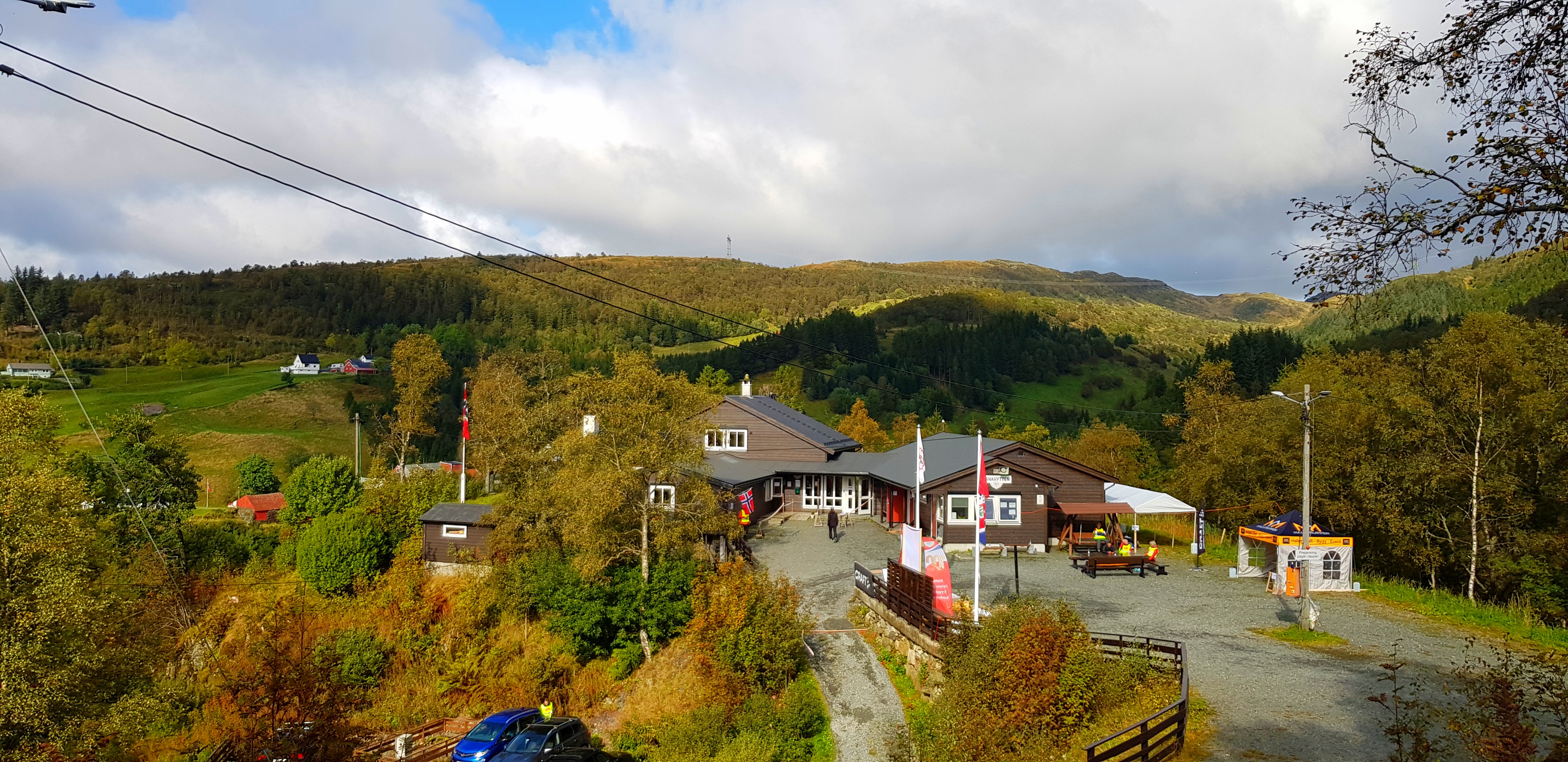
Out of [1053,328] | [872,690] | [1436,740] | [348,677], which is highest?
[1053,328]

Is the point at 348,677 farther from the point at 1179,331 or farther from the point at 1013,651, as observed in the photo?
the point at 1179,331

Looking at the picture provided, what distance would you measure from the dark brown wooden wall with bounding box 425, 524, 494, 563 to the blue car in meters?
10.7

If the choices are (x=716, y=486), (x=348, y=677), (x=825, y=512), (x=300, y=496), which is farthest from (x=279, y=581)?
(x=825, y=512)

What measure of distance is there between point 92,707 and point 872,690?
1927 centimetres

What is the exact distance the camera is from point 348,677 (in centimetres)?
2766

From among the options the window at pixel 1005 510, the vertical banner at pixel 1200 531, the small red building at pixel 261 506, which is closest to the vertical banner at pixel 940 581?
the window at pixel 1005 510

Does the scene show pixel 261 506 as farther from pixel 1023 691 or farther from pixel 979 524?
pixel 1023 691

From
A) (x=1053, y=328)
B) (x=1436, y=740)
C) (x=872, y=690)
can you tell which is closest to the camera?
(x=1436, y=740)

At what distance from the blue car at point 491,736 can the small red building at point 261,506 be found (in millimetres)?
34642

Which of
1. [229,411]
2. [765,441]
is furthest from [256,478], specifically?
[229,411]

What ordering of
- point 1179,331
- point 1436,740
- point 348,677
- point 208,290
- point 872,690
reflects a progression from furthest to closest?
point 1179,331 → point 208,290 → point 348,677 → point 872,690 → point 1436,740

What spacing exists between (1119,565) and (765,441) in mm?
21440

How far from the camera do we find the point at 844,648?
75.7 ft

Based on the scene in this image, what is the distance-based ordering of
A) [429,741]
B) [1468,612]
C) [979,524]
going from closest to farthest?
[979,524] → [1468,612] → [429,741]
